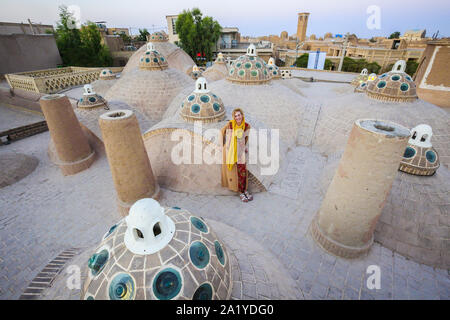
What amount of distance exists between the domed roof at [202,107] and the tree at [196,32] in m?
22.5

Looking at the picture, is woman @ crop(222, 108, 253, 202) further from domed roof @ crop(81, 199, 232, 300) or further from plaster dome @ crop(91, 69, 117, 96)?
plaster dome @ crop(91, 69, 117, 96)

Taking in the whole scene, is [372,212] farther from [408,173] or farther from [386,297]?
[408,173]

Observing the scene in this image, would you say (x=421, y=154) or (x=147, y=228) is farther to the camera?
(x=421, y=154)

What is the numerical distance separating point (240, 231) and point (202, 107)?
379cm

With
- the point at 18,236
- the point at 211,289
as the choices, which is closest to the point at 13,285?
the point at 18,236

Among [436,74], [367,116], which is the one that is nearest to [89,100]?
[367,116]

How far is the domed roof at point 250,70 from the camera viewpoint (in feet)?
31.2

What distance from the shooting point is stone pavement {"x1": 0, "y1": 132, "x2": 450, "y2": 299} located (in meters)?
4.07

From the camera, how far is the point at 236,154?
5.59m

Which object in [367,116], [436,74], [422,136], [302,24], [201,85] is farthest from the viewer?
[302,24]

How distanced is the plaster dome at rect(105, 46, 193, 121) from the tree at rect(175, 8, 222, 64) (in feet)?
A: 55.4

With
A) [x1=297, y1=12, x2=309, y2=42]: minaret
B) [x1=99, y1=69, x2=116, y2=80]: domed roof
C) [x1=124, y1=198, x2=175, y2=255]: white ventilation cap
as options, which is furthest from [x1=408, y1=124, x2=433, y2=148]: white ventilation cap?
[x1=297, y1=12, x2=309, y2=42]: minaret

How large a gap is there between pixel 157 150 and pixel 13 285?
14.1 ft

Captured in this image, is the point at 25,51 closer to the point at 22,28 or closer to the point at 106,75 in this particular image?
the point at 22,28
